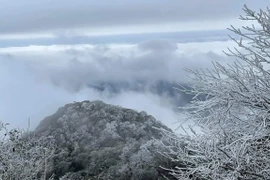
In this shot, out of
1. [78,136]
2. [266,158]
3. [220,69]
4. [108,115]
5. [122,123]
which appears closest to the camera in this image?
[266,158]

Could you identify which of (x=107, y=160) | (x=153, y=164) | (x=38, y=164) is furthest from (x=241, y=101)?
(x=107, y=160)

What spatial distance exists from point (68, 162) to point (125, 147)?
6361mm

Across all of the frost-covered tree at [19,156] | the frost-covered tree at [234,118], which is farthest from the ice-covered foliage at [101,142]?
the frost-covered tree at [234,118]

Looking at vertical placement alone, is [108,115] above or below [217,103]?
below

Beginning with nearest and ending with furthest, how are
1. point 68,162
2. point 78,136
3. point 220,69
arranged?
point 220,69
point 68,162
point 78,136

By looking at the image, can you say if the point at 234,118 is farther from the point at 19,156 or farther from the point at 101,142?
the point at 101,142

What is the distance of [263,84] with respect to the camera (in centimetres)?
587

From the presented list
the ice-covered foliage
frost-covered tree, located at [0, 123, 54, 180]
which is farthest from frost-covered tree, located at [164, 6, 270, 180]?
the ice-covered foliage

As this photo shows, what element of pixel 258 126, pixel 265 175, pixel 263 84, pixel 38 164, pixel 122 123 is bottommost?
pixel 122 123

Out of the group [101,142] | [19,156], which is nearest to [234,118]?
[19,156]

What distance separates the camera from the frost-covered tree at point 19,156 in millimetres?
11102

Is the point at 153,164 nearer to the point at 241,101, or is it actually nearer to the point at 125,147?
the point at 125,147

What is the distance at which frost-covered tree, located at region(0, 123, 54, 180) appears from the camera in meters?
11.1

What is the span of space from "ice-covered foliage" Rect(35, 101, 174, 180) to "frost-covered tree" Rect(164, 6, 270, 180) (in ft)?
41.8
